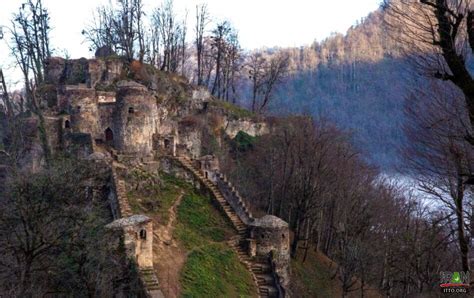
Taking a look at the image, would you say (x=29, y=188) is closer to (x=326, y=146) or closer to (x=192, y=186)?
(x=192, y=186)

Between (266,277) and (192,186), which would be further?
(192,186)

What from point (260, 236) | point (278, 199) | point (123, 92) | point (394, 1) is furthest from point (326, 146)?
point (394, 1)

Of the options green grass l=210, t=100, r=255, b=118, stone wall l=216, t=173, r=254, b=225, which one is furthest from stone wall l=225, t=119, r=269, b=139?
stone wall l=216, t=173, r=254, b=225

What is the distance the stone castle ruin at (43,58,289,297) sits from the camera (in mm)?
19000

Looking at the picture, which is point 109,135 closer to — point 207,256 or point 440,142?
point 207,256

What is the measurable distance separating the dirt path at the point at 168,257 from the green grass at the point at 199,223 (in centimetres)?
48

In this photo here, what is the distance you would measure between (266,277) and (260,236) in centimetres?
198

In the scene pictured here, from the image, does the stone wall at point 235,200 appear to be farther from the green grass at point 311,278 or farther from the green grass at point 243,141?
the green grass at point 243,141

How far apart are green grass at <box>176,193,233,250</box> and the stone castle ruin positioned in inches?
33.6

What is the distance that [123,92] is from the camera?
2423 centimetres

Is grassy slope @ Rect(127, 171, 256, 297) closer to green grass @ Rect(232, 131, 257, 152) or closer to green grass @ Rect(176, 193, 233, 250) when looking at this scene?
green grass @ Rect(176, 193, 233, 250)

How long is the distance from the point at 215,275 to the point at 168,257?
2118 mm

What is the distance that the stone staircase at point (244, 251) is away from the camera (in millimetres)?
18984

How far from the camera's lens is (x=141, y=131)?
80.3 feet
